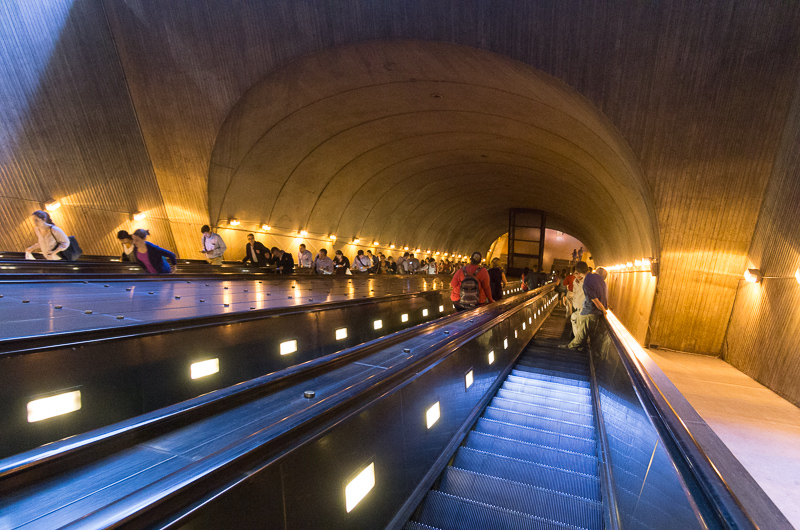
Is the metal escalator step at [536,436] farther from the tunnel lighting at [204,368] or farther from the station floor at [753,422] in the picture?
the tunnel lighting at [204,368]

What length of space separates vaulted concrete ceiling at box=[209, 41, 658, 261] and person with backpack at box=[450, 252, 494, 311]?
15.3 feet

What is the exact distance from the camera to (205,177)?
1360 cm

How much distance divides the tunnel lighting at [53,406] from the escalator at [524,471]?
2.33 meters

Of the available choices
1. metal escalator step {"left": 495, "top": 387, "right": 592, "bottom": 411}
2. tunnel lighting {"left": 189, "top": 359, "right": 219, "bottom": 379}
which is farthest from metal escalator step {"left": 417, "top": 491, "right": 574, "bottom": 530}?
metal escalator step {"left": 495, "top": 387, "right": 592, "bottom": 411}

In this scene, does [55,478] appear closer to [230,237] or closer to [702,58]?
[702,58]

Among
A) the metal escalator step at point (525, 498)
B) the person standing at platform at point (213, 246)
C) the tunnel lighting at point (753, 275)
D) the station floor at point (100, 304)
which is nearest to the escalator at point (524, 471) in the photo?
the metal escalator step at point (525, 498)

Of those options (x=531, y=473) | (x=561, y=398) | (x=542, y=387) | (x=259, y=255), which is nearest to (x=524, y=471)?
(x=531, y=473)

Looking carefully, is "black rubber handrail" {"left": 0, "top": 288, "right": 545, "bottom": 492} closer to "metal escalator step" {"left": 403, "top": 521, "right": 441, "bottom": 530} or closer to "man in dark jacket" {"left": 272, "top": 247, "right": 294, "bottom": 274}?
"metal escalator step" {"left": 403, "top": 521, "right": 441, "bottom": 530}

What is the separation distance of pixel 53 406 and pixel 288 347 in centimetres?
231

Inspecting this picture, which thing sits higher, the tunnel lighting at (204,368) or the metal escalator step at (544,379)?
the tunnel lighting at (204,368)

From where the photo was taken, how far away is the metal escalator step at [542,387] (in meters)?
5.12

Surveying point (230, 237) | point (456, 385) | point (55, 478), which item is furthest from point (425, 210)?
point (55, 478)

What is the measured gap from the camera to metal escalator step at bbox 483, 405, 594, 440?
12.5 feet

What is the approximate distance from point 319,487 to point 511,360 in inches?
199
